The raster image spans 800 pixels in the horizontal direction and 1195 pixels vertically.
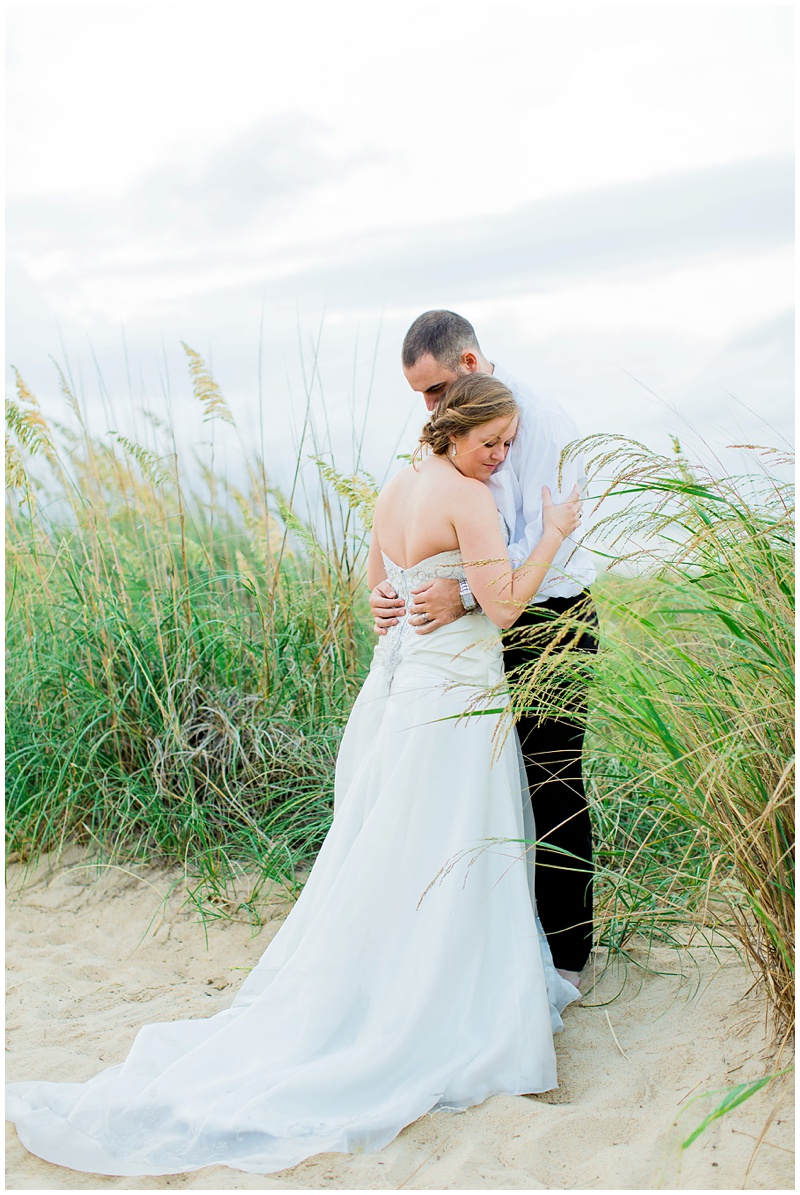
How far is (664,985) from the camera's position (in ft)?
10.8

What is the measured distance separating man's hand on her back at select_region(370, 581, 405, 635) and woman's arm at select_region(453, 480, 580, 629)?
0.37 meters

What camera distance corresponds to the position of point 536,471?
130 inches

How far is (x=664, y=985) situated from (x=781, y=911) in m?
1.10

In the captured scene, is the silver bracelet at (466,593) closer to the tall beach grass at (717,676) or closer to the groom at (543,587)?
the groom at (543,587)

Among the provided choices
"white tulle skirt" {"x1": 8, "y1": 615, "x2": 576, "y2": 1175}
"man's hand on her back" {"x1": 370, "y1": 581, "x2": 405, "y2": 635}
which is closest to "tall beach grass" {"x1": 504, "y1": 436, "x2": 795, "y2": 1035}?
"white tulle skirt" {"x1": 8, "y1": 615, "x2": 576, "y2": 1175}

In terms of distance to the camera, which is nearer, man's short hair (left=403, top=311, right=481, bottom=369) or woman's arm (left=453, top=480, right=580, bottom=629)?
woman's arm (left=453, top=480, right=580, bottom=629)

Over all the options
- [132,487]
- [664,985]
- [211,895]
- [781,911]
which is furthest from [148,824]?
[781,911]

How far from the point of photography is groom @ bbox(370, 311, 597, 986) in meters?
3.29

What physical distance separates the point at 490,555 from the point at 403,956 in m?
1.22

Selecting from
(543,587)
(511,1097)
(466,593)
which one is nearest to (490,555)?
(466,593)

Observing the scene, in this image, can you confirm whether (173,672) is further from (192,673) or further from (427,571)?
(427,571)

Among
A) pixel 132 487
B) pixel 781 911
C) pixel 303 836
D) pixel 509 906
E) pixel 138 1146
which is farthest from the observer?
pixel 132 487

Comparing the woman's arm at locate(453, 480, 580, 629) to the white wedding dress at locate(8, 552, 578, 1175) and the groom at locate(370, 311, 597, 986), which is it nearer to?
the white wedding dress at locate(8, 552, 578, 1175)

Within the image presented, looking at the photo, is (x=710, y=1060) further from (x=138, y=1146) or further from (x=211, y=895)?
(x=211, y=895)
